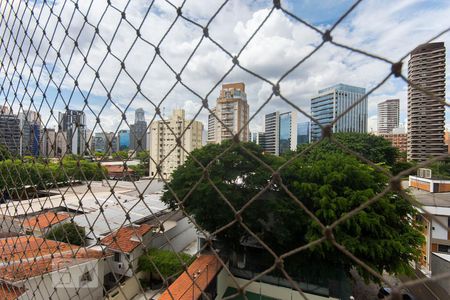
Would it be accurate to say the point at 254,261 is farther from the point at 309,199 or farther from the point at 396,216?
the point at 396,216

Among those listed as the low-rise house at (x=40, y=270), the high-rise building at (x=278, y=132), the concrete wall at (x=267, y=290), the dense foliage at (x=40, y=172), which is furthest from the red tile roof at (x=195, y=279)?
the high-rise building at (x=278, y=132)

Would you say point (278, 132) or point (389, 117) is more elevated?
point (389, 117)

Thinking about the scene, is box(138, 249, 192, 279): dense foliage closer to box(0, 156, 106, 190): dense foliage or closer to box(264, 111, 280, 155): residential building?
box(0, 156, 106, 190): dense foliage

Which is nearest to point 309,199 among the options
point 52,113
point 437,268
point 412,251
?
point 412,251

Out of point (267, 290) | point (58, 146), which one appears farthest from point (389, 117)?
point (58, 146)

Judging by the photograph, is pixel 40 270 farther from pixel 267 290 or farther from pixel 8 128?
pixel 267 290

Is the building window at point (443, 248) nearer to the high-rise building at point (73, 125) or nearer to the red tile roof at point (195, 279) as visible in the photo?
the red tile roof at point (195, 279)

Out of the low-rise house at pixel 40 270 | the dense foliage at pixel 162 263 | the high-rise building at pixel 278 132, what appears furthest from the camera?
the high-rise building at pixel 278 132
